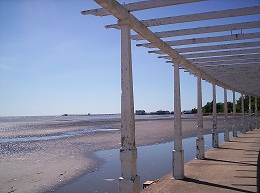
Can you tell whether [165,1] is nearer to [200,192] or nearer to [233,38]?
[233,38]

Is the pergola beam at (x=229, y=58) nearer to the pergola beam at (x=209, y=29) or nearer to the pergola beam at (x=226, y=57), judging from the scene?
the pergola beam at (x=226, y=57)

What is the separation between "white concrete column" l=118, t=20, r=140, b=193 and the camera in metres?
4.68

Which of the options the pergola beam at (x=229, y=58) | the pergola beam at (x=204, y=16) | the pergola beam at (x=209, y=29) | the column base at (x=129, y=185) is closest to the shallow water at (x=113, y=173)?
the column base at (x=129, y=185)

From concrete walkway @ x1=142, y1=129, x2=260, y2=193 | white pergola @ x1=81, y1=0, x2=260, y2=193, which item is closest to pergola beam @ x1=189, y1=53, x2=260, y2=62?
white pergola @ x1=81, y1=0, x2=260, y2=193

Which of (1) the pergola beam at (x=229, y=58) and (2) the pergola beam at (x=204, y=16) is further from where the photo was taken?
(1) the pergola beam at (x=229, y=58)

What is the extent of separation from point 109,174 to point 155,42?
20.8 ft

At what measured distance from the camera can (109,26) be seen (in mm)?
5809

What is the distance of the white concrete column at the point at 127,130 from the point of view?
468 cm

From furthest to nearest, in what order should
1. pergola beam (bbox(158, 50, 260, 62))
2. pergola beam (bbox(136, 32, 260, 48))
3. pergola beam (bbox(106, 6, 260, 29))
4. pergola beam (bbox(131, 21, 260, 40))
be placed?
pergola beam (bbox(158, 50, 260, 62)) → pergola beam (bbox(136, 32, 260, 48)) → pergola beam (bbox(131, 21, 260, 40)) → pergola beam (bbox(106, 6, 260, 29))

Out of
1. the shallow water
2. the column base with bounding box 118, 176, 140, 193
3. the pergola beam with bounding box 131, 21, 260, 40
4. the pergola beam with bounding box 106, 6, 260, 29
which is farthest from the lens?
the shallow water

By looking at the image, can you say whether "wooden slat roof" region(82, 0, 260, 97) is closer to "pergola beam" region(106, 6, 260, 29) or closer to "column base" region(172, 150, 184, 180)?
"pergola beam" region(106, 6, 260, 29)

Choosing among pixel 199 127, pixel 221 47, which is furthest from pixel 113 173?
pixel 221 47

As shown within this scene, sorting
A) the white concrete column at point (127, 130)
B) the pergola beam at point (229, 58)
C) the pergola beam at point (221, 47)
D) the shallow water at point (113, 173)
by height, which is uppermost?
the pergola beam at point (221, 47)

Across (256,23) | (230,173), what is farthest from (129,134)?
(230,173)
